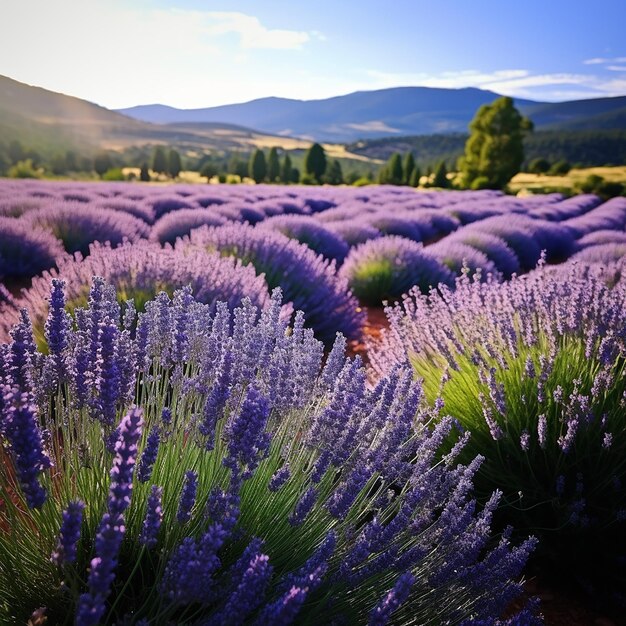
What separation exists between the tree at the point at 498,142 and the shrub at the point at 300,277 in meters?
37.6

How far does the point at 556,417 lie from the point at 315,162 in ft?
146

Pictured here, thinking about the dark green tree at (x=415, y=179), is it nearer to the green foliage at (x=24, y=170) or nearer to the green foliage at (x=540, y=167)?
the green foliage at (x=540, y=167)

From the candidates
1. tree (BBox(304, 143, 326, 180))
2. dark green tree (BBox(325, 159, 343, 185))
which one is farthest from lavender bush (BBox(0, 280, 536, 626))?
tree (BBox(304, 143, 326, 180))

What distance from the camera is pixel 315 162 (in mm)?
44844

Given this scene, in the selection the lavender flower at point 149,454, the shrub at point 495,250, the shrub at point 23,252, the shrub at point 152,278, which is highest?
the lavender flower at point 149,454

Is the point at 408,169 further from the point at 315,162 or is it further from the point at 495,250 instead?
the point at 495,250

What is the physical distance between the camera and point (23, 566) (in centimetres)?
119

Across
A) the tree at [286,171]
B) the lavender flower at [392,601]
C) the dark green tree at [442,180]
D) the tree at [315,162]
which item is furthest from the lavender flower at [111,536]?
the tree at [315,162]

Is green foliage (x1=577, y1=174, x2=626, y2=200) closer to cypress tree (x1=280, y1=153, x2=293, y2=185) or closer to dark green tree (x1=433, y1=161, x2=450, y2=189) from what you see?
dark green tree (x1=433, y1=161, x2=450, y2=189)

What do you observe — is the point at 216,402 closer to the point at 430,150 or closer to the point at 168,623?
the point at 168,623

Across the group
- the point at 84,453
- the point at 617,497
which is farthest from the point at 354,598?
the point at 617,497

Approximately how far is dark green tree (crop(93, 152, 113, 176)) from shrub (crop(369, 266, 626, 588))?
27097mm

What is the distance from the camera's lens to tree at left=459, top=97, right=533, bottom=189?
1566 inches

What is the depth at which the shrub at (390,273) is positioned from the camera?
21.5 ft
